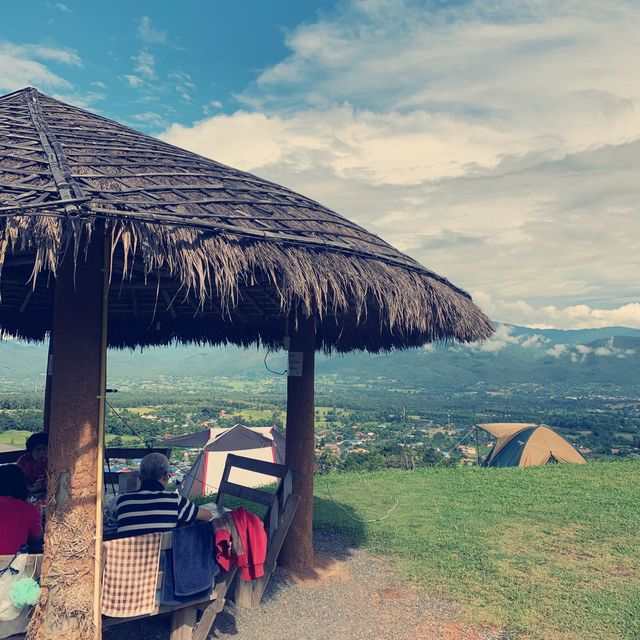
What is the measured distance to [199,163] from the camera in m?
5.11

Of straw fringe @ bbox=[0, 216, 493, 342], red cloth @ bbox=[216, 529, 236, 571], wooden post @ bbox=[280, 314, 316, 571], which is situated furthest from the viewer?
wooden post @ bbox=[280, 314, 316, 571]

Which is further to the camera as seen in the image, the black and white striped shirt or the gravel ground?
the gravel ground

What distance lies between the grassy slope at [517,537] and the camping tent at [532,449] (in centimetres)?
350

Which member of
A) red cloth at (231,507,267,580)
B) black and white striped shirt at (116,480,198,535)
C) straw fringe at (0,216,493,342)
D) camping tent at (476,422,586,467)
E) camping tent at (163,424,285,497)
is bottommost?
camping tent at (163,424,285,497)

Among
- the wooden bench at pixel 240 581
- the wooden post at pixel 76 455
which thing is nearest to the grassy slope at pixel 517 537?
the wooden bench at pixel 240 581

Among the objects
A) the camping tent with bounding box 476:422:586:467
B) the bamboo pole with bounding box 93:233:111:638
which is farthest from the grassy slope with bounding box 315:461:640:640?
the camping tent with bounding box 476:422:586:467

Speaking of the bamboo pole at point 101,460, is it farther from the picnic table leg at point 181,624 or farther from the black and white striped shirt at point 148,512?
the picnic table leg at point 181,624

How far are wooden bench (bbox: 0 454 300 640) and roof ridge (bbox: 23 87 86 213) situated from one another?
2166mm

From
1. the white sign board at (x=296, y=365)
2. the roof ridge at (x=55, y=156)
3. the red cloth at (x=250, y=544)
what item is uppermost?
the roof ridge at (x=55, y=156)

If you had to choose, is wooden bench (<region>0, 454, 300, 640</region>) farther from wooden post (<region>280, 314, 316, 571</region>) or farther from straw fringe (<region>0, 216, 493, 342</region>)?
straw fringe (<region>0, 216, 493, 342</region>)

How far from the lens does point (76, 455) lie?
140 inches

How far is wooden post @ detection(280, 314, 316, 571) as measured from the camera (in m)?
5.49

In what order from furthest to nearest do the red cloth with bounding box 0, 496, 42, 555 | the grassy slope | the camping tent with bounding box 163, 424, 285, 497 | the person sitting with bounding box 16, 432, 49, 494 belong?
the camping tent with bounding box 163, 424, 285, 497 → the person sitting with bounding box 16, 432, 49, 494 → the grassy slope → the red cloth with bounding box 0, 496, 42, 555

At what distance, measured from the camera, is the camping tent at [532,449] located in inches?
545
